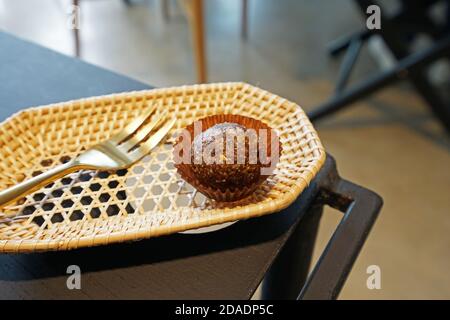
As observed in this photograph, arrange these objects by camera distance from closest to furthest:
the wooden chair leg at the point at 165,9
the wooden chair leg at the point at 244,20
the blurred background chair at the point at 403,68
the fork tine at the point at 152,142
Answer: the fork tine at the point at 152,142 < the blurred background chair at the point at 403,68 < the wooden chair leg at the point at 244,20 < the wooden chair leg at the point at 165,9

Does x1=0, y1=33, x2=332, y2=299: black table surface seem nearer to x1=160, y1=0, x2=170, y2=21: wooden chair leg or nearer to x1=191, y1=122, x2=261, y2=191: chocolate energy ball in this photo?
x1=191, y1=122, x2=261, y2=191: chocolate energy ball

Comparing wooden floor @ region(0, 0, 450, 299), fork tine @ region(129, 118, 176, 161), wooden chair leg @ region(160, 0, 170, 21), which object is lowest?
wooden floor @ region(0, 0, 450, 299)

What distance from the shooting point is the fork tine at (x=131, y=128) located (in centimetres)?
61

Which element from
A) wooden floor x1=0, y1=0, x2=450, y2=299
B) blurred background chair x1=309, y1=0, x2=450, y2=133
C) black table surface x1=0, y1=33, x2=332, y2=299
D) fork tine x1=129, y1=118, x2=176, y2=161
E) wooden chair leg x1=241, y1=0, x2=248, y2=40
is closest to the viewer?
black table surface x1=0, y1=33, x2=332, y2=299

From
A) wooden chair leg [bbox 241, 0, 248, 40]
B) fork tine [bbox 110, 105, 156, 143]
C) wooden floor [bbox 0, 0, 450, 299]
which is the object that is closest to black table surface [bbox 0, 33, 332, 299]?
fork tine [bbox 110, 105, 156, 143]

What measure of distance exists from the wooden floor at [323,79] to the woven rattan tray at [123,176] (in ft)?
2.41

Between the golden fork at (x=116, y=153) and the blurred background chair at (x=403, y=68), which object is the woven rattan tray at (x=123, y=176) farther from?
the blurred background chair at (x=403, y=68)

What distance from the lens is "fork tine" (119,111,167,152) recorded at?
61 cm

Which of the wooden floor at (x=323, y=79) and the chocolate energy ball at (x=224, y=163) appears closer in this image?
the chocolate energy ball at (x=224, y=163)

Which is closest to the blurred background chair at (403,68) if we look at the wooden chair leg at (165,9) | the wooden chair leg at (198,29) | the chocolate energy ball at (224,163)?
the wooden chair leg at (198,29)

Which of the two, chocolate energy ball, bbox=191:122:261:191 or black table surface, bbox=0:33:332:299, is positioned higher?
chocolate energy ball, bbox=191:122:261:191

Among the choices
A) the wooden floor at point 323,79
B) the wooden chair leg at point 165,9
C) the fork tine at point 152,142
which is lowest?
the wooden floor at point 323,79

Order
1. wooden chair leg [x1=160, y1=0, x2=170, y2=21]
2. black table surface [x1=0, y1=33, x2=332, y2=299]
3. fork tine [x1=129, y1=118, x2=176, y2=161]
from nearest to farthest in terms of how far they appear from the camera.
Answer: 1. black table surface [x1=0, y1=33, x2=332, y2=299]
2. fork tine [x1=129, y1=118, x2=176, y2=161]
3. wooden chair leg [x1=160, y1=0, x2=170, y2=21]

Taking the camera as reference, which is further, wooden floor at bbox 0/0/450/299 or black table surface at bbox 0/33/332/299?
wooden floor at bbox 0/0/450/299
